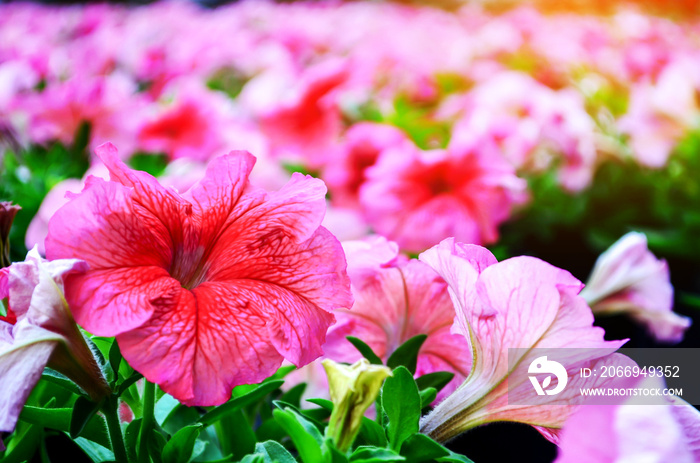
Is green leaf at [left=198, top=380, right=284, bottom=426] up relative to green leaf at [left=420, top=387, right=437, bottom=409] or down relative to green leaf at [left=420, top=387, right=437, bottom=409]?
up

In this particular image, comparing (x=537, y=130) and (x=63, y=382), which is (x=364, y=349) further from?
(x=537, y=130)

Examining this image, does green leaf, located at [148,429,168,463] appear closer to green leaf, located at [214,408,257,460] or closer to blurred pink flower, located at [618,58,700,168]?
green leaf, located at [214,408,257,460]

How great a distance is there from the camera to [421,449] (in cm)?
41

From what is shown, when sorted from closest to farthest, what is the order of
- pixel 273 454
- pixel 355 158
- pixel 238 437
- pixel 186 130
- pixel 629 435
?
pixel 629 435
pixel 273 454
pixel 238 437
pixel 355 158
pixel 186 130

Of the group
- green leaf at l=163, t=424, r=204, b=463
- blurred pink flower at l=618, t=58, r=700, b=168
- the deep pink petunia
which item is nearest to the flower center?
the deep pink petunia

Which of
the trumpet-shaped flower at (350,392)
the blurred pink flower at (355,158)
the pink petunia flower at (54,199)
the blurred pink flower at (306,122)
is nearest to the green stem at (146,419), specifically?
the trumpet-shaped flower at (350,392)

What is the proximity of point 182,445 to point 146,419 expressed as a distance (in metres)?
0.04

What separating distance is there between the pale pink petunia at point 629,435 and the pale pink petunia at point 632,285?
416mm

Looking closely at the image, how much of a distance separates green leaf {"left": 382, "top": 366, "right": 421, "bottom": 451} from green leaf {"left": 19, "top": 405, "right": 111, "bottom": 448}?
22cm

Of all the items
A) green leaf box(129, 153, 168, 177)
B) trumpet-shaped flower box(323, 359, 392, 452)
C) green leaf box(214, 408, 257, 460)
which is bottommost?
green leaf box(129, 153, 168, 177)

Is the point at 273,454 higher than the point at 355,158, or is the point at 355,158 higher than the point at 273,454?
the point at 273,454

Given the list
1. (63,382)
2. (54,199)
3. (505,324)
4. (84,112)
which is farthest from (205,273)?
(84,112)

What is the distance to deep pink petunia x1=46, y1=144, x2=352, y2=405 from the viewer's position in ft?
1.18

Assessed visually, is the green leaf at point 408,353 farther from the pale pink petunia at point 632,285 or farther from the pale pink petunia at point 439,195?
the pale pink petunia at point 439,195
